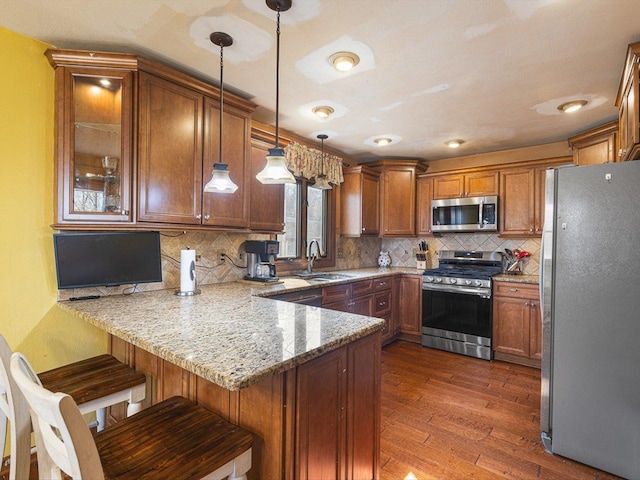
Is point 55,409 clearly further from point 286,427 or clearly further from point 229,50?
point 229,50

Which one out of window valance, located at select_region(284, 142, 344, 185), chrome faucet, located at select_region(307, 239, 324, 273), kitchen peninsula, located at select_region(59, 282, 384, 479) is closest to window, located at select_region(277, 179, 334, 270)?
chrome faucet, located at select_region(307, 239, 324, 273)

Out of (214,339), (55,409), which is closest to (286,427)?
(214,339)

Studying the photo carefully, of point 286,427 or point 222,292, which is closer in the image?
point 286,427

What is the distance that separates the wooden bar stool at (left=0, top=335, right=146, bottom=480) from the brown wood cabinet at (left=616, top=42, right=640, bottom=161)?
10.1ft

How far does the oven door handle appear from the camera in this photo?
356 centimetres

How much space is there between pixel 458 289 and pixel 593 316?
1857 mm

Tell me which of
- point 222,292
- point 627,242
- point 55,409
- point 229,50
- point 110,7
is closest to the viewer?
point 55,409

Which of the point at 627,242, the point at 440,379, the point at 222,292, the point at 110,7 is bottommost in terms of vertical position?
the point at 440,379

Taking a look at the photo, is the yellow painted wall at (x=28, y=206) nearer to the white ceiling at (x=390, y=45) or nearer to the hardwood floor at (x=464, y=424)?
the white ceiling at (x=390, y=45)

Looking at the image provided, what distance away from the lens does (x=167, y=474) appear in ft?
3.14

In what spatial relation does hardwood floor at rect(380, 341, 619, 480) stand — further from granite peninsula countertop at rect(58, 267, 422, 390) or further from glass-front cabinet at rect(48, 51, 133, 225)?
glass-front cabinet at rect(48, 51, 133, 225)

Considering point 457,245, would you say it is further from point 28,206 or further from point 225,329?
point 28,206

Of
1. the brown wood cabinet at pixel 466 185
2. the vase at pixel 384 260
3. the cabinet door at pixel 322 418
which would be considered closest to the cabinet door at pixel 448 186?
the brown wood cabinet at pixel 466 185

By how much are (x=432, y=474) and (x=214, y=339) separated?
4.94 feet
